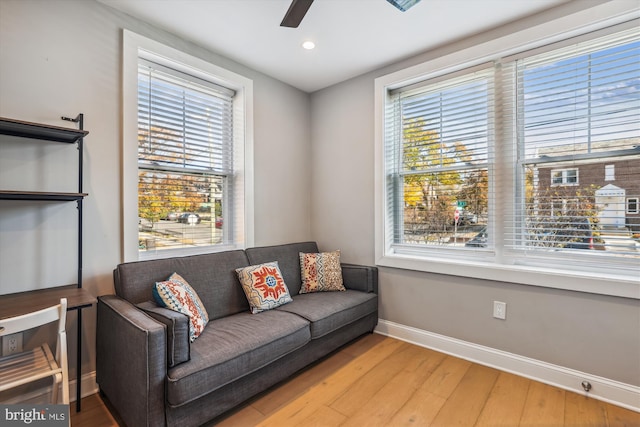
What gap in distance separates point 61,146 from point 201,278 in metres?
1.23

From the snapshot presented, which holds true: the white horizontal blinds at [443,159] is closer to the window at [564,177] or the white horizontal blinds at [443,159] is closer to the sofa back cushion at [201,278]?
the window at [564,177]

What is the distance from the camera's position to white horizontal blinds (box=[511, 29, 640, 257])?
1982 mm

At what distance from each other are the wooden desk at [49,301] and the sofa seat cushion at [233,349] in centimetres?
63

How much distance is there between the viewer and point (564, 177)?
2201 millimetres

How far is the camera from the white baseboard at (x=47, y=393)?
5.75 ft

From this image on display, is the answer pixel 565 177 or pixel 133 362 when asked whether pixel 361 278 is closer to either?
pixel 565 177

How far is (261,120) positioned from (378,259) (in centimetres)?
183

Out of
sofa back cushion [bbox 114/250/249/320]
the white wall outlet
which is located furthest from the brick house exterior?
sofa back cushion [bbox 114/250/249/320]

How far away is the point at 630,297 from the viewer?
74.0 inches

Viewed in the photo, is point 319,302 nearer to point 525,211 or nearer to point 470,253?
point 470,253

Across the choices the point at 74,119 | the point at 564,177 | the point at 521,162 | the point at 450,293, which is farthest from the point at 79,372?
the point at 564,177

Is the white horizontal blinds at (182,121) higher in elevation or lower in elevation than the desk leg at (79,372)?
higher

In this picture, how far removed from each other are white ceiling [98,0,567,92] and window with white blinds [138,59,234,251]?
410 millimetres

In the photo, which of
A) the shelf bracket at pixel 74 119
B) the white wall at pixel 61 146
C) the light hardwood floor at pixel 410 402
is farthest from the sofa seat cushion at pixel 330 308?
the shelf bracket at pixel 74 119
